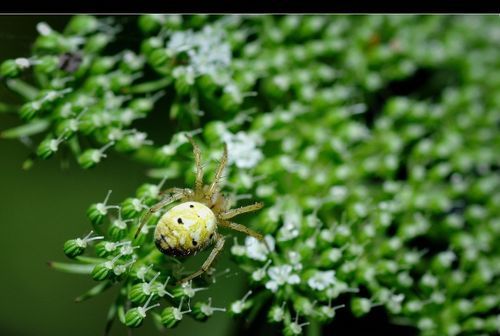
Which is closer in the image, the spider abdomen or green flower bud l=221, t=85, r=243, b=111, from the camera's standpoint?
the spider abdomen

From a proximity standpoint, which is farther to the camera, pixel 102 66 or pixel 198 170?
pixel 102 66

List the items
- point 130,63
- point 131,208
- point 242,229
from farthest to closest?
point 130,63 → point 242,229 → point 131,208

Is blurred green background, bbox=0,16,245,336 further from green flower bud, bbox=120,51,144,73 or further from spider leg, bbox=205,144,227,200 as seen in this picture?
spider leg, bbox=205,144,227,200

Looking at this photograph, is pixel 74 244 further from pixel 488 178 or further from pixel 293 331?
pixel 488 178

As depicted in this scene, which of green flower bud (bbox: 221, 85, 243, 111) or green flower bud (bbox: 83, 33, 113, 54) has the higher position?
green flower bud (bbox: 83, 33, 113, 54)

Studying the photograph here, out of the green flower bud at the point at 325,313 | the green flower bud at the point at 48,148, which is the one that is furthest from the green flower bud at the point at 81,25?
the green flower bud at the point at 325,313

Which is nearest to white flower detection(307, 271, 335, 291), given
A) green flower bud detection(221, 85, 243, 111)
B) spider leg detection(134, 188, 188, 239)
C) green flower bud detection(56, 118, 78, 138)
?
spider leg detection(134, 188, 188, 239)

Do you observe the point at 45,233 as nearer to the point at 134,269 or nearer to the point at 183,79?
the point at 134,269

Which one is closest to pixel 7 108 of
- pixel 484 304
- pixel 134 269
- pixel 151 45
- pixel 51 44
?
pixel 51 44
